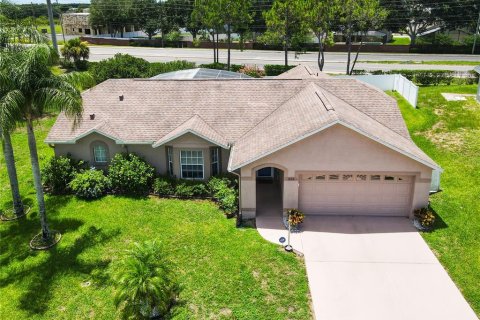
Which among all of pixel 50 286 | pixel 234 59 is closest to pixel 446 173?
pixel 50 286

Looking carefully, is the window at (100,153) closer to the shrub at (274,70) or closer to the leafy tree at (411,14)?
the shrub at (274,70)

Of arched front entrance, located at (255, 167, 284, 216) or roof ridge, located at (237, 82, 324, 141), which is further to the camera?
roof ridge, located at (237, 82, 324, 141)

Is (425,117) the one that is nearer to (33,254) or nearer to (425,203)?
(425,203)

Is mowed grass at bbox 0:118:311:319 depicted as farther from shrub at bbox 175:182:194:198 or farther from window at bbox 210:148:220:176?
window at bbox 210:148:220:176

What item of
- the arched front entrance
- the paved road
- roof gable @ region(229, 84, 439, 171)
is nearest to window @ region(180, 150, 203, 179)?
roof gable @ region(229, 84, 439, 171)

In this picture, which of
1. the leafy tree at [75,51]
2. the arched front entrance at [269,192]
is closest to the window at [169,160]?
the arched front entrance at [269,192]
